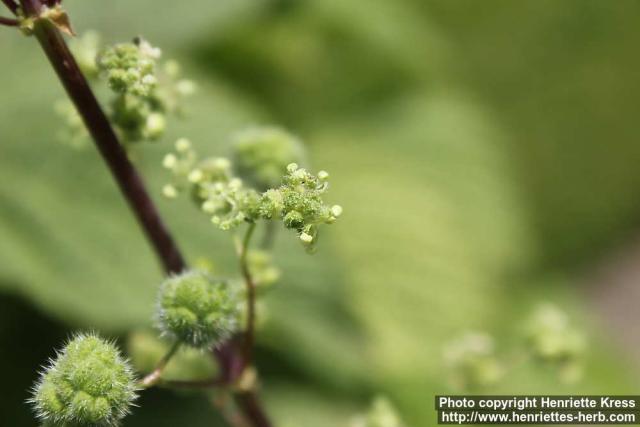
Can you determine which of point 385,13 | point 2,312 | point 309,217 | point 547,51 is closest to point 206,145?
point 2,312

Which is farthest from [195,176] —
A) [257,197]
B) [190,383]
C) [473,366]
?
[473,366]

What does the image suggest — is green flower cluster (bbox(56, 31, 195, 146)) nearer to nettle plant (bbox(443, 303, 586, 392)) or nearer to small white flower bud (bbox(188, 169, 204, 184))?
small white flower bud (bbox(188, 169, 204, 184))

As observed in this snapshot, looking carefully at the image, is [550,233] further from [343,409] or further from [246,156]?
[246,156]

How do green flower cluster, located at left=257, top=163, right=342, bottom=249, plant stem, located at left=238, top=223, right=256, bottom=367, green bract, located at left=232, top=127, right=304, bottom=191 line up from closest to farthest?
green flower cluster, located at left=257, top=163, right=342, bottom=249
plant stem, located at left=238, top=223, right=256, bottom=367
green bract, located at left=232, top=127, right=304, bottom=191

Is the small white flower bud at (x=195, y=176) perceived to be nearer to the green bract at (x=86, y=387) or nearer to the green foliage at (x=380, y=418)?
the green bract at (x=86, y=387)

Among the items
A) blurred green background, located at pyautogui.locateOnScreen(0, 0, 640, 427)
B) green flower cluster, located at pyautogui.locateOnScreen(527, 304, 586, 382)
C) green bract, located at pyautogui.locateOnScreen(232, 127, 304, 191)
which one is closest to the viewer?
green bract, located at pyautogui.locateOnScreen(232, 127, 304, 191)

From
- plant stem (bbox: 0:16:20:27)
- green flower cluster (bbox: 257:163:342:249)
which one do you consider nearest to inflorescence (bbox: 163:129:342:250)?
green flower cluster (bbox: 257:163:342:249)
